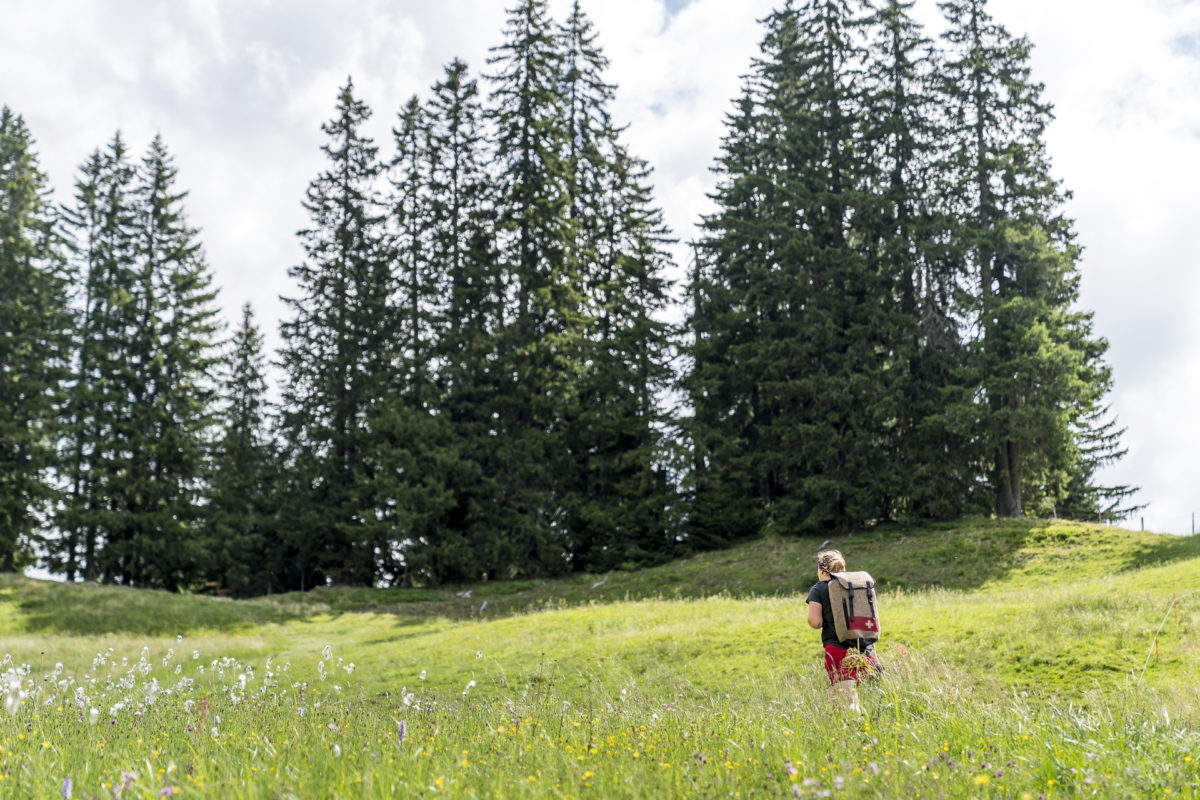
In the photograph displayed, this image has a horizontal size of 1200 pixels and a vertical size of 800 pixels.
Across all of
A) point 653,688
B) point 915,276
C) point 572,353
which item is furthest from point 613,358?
point 653,688

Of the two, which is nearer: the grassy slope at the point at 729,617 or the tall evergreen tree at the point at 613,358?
the grassy slope at the point at 729,617

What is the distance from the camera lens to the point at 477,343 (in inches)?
1337

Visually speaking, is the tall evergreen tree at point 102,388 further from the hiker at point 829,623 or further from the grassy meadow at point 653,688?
the hiker at point 829,623

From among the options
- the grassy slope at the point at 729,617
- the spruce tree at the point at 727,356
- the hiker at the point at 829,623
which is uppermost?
the spruce tree at the point at 727,356

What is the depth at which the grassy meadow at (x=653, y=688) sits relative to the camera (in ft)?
12.7

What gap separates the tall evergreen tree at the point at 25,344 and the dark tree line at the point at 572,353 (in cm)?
14

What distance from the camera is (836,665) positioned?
8.28m

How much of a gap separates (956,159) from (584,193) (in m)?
16.5

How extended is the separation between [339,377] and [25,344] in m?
13.1

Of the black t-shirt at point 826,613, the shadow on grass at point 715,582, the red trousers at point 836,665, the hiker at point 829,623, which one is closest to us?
the red trousers at point 836,665

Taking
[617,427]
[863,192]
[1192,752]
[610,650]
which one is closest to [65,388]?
[617,427]

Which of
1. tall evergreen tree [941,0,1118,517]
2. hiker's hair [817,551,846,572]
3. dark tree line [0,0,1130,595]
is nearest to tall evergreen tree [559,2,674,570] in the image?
dark tree line [0,0,1130,595]

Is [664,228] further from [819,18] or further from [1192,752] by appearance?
[1192,752]

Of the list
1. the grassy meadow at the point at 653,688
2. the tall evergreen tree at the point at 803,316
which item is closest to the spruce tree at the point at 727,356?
the tall evergreen tree at the point at 803,316
